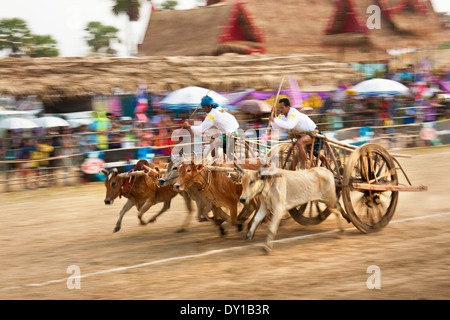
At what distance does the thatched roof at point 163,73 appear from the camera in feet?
64.7

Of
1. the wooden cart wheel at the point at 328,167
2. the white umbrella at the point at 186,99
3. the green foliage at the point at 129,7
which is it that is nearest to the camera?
the wooden cart wheel at the point at 328,167

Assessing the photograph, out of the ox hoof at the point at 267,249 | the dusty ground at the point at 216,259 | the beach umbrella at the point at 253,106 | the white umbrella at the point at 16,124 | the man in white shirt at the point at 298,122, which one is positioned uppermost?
the beach umbrella at the point at 253,106

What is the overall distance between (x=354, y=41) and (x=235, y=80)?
1014 centimetres

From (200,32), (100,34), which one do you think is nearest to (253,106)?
(200,32)

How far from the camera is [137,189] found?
32.9ft

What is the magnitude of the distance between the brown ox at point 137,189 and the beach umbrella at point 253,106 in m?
10.6

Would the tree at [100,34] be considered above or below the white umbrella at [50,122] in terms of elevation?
above

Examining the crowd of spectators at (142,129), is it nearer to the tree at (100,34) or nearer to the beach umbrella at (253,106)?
the beach umbrella at (253,106)

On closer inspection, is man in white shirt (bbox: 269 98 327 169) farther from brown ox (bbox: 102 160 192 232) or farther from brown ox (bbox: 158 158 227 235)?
brown ox (bbox: 102 160 192 232)

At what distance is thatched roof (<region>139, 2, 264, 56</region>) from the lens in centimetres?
2836

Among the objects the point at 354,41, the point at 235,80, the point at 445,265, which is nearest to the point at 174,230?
the point at 445,265

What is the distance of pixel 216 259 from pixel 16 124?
11.2 meters

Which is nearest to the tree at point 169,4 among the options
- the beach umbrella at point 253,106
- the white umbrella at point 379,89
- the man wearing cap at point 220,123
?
the white umbrella at point 379,89

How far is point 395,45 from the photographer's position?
31469 mm
